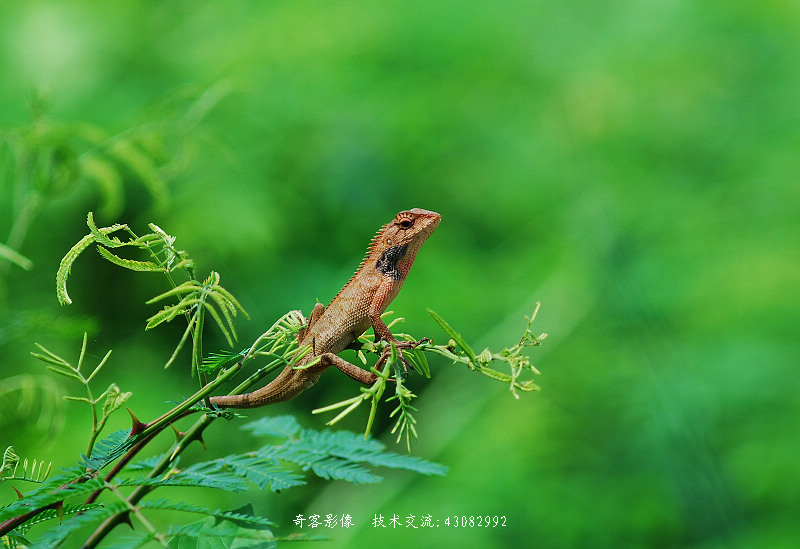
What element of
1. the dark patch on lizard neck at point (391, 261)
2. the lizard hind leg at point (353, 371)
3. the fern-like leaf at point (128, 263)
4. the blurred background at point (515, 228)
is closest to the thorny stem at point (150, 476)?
the fern-like leaf at point (128, 263)

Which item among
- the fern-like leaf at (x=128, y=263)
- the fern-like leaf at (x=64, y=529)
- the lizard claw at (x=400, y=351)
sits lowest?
the fern-like leaf at (x=64, y=529)

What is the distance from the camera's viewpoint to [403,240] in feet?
4.18

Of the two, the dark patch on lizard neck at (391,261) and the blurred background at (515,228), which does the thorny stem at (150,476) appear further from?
the blurred background at (515,228)

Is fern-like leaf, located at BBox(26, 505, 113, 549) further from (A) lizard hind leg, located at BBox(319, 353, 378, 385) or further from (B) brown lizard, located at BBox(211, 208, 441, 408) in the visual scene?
(A) lizard hind leg, located at BBox(319, 353, 378, 385)

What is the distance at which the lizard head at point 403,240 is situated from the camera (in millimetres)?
1261

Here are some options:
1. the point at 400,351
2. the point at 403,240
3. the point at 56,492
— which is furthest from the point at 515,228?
the point at 56,492

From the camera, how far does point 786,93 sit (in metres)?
3.90

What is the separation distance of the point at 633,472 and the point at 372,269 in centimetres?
223

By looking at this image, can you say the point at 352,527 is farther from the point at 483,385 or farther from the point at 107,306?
the point at 107,306

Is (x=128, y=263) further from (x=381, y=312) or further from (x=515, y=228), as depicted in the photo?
(x=515, y=228)

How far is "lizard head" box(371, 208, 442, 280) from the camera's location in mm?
1261

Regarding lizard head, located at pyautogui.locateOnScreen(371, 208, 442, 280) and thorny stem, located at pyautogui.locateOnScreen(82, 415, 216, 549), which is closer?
thorny stem, located at pyautogui.locateOnScreen(82, 415, 216, 549)

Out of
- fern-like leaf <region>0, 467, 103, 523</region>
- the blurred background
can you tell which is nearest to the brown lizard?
fern-like leaf <region>0, 467, 103, 523</region>

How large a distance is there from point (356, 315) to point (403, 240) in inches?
8.7
